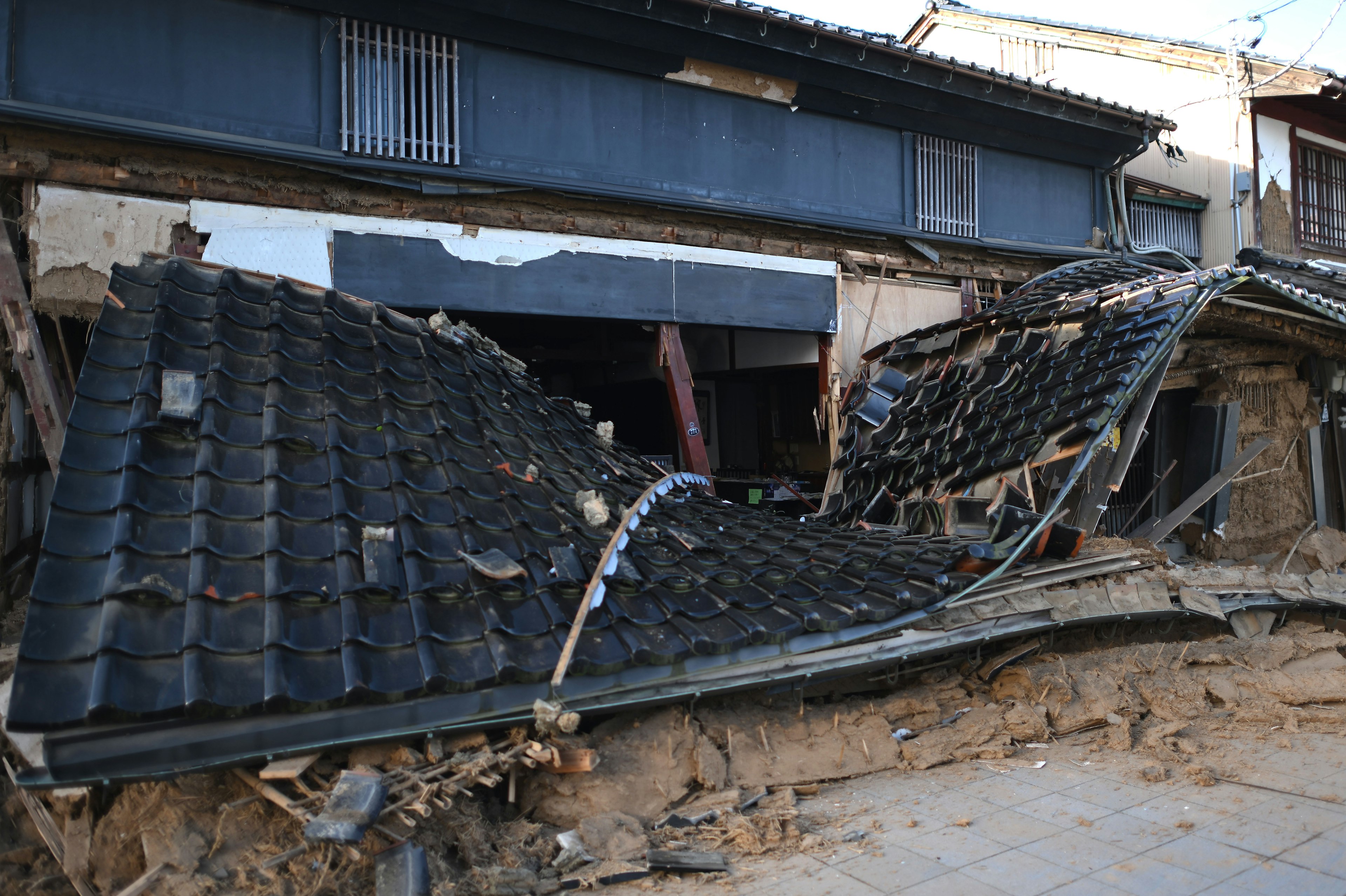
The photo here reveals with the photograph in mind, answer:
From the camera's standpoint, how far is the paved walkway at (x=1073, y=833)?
12.1 ft

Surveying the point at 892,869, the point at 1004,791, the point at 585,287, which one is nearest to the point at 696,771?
the point at 892,869

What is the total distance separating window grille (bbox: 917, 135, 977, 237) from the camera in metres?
11.5

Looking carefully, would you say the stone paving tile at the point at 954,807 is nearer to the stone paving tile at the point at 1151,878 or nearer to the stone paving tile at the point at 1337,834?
the stone paving tile at the point at 1151,878

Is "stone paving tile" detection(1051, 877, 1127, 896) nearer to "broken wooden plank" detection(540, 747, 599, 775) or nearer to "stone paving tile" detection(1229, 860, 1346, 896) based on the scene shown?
"stone paving tile" detection(1229, 860, 1346, 896)

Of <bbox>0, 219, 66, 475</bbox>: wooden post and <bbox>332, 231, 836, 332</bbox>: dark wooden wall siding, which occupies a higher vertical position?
<bbox>332, 231, 836, 332</bbox>: dark wooden wall siding

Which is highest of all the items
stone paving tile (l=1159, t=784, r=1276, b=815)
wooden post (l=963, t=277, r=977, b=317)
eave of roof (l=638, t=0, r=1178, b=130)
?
eave of roof (l=638, t=0, r=1178, b=130)

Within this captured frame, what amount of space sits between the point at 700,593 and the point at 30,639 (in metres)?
3.19

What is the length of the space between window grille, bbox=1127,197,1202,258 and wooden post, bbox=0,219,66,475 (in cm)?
1549

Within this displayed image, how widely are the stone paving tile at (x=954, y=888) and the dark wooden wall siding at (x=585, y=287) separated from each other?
655 centimetres

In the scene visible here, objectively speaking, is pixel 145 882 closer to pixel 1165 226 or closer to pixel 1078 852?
pixel 1078 852

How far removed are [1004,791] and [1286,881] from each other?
51.9 inches

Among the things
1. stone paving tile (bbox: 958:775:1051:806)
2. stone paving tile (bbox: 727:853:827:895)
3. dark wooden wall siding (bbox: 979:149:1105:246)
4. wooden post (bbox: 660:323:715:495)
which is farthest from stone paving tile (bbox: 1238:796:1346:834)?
dark wooden wall siding (bbox: 979:149:1105:246)

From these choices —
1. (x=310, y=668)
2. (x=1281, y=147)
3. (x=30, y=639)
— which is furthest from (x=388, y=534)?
(x=1281, y=147)

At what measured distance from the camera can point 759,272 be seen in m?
10.2
